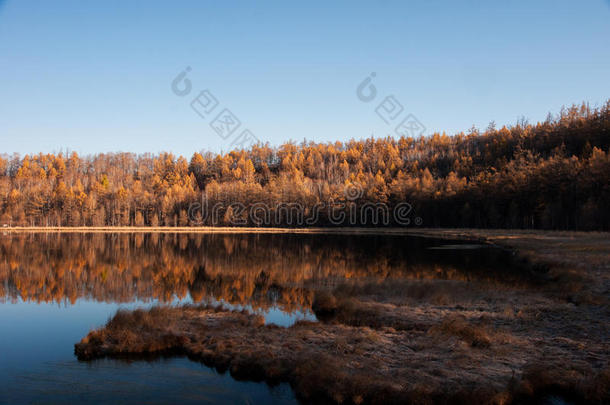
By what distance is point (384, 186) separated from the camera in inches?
3910

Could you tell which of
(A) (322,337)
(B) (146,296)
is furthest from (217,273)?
(A) (322,337)

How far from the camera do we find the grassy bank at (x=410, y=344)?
841cm

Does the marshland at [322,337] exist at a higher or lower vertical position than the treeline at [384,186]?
lower

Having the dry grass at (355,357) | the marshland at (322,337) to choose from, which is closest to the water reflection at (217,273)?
the marshland at (322,337)

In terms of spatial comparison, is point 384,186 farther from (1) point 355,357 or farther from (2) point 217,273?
(1) point 355,357

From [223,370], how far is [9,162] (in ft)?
659

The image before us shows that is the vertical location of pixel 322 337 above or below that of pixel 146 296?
below

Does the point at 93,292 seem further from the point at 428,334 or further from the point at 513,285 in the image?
the point at 513,285

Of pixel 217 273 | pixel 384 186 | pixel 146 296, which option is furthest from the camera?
pixel 384 186

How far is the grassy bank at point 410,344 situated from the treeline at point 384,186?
174 feet

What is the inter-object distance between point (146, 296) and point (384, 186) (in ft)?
278

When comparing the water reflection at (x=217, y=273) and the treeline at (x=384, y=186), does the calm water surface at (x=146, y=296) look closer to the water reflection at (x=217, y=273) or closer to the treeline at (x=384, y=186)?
the water reflection at (x=217, y=273)

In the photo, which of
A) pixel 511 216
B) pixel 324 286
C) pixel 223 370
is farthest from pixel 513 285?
pixel 511 216

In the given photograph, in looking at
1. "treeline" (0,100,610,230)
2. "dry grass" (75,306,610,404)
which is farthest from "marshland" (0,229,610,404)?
"treeline" (0,100,610,230)
